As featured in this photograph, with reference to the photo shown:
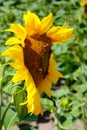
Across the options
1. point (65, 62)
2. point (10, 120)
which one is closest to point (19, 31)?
point (10, 120)

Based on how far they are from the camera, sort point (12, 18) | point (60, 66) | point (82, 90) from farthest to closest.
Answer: point (60, 66), point (12, 18), point (82, 90)

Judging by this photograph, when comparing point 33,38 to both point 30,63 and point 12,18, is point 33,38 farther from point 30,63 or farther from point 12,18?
point 12,18

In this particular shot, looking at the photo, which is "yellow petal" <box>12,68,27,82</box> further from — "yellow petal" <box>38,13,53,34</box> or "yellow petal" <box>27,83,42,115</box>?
"yellow petal" <box>38,13,53,34</box>

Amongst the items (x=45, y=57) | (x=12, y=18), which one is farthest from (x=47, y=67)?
(x=12, y=18)

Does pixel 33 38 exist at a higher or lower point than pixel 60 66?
higher

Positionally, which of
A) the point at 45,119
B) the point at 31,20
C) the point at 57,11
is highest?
the point at 31,20

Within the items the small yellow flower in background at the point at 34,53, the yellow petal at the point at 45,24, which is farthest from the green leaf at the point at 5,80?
the yellow petal at the point at 45,24

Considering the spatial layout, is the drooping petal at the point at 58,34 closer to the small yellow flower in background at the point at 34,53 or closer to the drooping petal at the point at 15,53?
the small yellow flower in background at the point at 34,53
